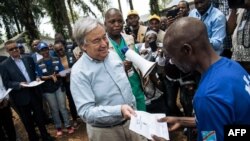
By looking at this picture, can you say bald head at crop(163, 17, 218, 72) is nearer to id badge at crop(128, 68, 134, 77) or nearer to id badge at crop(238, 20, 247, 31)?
id badge at crop(128, 68, 134, 77)

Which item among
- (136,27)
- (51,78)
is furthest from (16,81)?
(136,27)

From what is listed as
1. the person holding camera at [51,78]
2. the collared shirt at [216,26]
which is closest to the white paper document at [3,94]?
the person holding camera at [51,78]

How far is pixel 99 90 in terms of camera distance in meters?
2.66

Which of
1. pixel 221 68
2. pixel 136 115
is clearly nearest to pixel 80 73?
pixel 136 115

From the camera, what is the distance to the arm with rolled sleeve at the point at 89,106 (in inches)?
99.5

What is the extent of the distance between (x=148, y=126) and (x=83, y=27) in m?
0.97

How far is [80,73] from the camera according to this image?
2625 mm

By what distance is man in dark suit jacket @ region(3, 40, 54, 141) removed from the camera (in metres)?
5.61

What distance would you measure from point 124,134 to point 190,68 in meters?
1.25

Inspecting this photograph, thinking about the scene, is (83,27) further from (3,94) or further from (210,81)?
(3,94)

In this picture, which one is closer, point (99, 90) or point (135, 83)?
point (99, 90)

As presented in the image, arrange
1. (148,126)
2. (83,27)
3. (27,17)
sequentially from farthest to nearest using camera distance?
(27,17) → (83,27) → (148,126)

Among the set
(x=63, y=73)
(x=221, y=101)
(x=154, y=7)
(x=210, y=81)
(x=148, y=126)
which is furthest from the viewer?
(x=154, y=7)

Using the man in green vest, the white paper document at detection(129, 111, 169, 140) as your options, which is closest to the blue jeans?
the man in green vest
